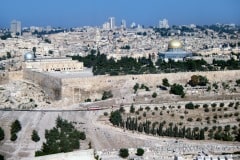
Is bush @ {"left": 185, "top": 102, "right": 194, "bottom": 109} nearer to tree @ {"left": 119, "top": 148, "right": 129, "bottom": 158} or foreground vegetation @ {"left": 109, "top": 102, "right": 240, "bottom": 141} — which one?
foreground vegetation @ {"left": 109, "top": 102, "right": 240, "bottom": 141}

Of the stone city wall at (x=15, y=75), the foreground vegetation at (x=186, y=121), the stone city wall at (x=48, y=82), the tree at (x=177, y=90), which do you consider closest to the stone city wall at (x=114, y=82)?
the stone city wall at (x=48, y=82)

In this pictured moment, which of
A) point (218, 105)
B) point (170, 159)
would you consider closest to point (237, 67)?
point (218, 105)

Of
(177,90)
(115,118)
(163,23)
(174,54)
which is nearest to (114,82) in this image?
(177,90)

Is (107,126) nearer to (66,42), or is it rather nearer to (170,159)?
(170,159)

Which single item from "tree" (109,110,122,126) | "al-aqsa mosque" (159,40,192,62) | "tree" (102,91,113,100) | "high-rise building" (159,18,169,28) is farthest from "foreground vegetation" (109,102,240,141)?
"high-rise building" (159,18,169,28)

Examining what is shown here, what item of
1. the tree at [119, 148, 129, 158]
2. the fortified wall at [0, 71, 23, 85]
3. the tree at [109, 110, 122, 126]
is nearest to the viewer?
the tree at [119, 148, 129, 158]

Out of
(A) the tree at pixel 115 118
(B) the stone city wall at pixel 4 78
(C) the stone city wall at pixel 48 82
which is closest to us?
(A) the tree at pixel 115 118

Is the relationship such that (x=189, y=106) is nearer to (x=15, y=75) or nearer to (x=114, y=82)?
(x=114, y=82)

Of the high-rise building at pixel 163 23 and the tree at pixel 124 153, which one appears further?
the high-rise building at pixel 163 23

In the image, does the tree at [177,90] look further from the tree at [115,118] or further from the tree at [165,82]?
the tree at [115,118]
